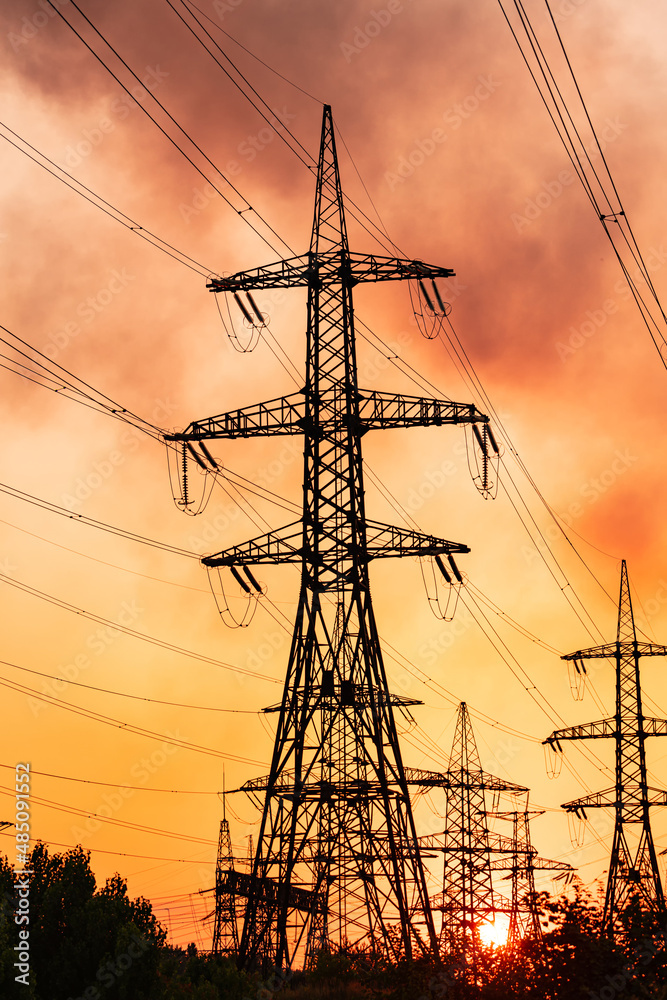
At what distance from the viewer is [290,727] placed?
36.8 m

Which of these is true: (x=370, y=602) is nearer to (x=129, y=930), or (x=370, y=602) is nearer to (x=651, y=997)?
(x=651, y=997)

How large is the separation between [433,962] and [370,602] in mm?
11110

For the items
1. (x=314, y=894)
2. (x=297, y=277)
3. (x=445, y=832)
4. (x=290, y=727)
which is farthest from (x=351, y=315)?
(x=445, y=832)

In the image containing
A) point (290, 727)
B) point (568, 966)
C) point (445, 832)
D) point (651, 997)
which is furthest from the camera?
point (445, 832)

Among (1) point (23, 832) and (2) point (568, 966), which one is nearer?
(2) point (568, 966)

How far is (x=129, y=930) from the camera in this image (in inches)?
1906

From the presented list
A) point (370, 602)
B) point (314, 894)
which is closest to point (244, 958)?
point (314, 894)

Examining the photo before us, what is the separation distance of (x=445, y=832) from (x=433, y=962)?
147 feet

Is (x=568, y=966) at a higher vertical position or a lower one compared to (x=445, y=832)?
lower

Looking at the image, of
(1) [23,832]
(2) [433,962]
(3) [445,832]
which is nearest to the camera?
(2) [433,962]

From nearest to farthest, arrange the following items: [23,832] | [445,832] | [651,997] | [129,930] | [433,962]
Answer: [651,997] → [433,962] → [23,832] → [129,930] → [445,832]

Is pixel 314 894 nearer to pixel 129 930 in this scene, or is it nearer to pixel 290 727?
pixel 290 727

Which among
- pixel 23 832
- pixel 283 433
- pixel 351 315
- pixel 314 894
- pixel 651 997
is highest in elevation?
pixel 351 315

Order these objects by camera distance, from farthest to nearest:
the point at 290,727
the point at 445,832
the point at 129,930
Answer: the point at 445,832 → the point at 129,930 → the point at 290,727
